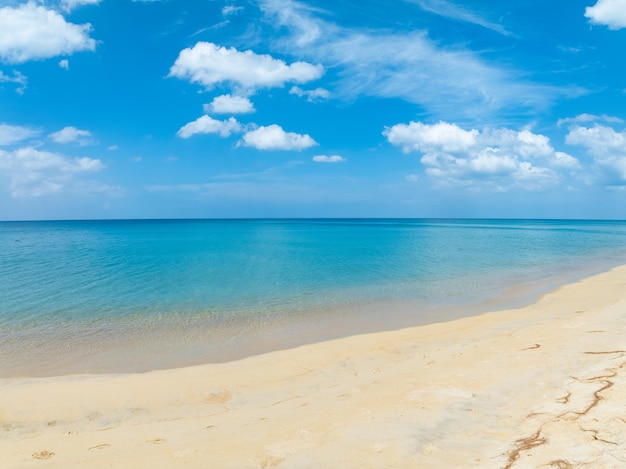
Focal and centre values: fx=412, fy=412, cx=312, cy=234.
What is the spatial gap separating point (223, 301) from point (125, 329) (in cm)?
527

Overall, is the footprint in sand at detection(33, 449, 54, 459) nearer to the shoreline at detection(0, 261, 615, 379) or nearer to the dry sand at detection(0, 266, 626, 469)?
the dry sand at detection(0, 266, 626, 469)

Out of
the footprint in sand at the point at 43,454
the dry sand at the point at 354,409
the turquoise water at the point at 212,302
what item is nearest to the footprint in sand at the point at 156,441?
the dry sand at the point at 354,409

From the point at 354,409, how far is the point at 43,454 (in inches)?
203

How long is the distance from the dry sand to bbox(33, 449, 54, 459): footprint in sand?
1.8 inches

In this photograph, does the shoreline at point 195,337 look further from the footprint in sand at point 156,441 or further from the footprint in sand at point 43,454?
the footprint in sand at point 156,441

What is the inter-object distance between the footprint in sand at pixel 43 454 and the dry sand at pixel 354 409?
5 cm

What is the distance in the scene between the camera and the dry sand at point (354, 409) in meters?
5.85

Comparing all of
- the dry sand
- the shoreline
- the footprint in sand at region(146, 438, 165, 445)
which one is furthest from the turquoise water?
the footprint in sand at region(146, 438, 165, 445)

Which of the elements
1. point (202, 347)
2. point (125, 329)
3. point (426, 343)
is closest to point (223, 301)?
point (125, 329)

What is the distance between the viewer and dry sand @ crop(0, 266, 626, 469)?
5.85m

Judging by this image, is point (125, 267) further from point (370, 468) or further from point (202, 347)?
point (370, 468)

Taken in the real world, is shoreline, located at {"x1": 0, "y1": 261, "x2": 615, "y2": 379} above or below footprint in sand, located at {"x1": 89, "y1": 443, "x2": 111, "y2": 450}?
below

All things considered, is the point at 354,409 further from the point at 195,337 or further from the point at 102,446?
the point at 195,337

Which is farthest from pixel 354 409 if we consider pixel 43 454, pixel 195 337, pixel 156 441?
pixel 195 337
